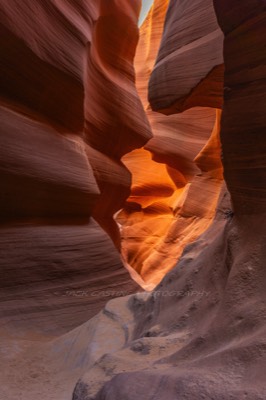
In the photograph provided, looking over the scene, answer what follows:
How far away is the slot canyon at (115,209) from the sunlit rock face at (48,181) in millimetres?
15

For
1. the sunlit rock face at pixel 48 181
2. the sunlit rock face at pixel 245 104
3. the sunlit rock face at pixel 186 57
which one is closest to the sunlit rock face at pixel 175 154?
the sunlit rock face at pixel 186 57

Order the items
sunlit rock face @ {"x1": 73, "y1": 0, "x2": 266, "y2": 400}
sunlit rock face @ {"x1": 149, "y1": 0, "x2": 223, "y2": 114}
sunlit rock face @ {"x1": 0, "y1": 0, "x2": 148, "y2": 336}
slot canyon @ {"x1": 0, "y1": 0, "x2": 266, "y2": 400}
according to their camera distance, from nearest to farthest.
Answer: sunlit rock face @ {"x1": 73, "y1": 0, "x2": 266, "y2": 400} → slot canyon @ {"x1": 0, "y1": 0, "x2": 266, "y2": 400} → sunlit rock face @ {"x1": 0, "y1": 0, "x2": 148, "y2": 336} → sunlit rock face @ {"x1": 149, "y1": 0, "x2": 223, "y2": 114}

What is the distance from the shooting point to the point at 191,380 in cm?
116

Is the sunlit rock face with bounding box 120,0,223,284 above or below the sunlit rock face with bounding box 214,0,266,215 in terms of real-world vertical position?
below

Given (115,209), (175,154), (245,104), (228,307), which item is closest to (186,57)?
(245,104)

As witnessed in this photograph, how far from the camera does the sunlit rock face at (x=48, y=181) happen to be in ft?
11.7

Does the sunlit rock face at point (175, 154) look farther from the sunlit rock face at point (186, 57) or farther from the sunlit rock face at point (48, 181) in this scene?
the sunlit rock face at point (48, 181)

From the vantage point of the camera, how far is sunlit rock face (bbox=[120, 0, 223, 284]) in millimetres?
3912

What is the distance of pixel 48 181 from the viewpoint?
3.95 meters

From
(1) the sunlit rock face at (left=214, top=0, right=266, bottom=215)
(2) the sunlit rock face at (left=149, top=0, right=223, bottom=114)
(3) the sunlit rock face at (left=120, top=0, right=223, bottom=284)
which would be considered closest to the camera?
(1) the sunlit rock face at (left=214, top=0, right=266, bottom=215)

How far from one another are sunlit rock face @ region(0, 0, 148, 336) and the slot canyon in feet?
0.05

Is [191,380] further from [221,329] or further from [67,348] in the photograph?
[67,348]

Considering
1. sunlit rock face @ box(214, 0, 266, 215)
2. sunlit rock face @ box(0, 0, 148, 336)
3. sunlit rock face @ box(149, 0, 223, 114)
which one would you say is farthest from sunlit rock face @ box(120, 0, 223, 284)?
sunlit rock face @ box(214, 0, 266, 215)

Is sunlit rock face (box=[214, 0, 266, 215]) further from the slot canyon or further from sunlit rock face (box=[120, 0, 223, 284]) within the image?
sunlit rock face (box=[120, 0, 223, 284])
